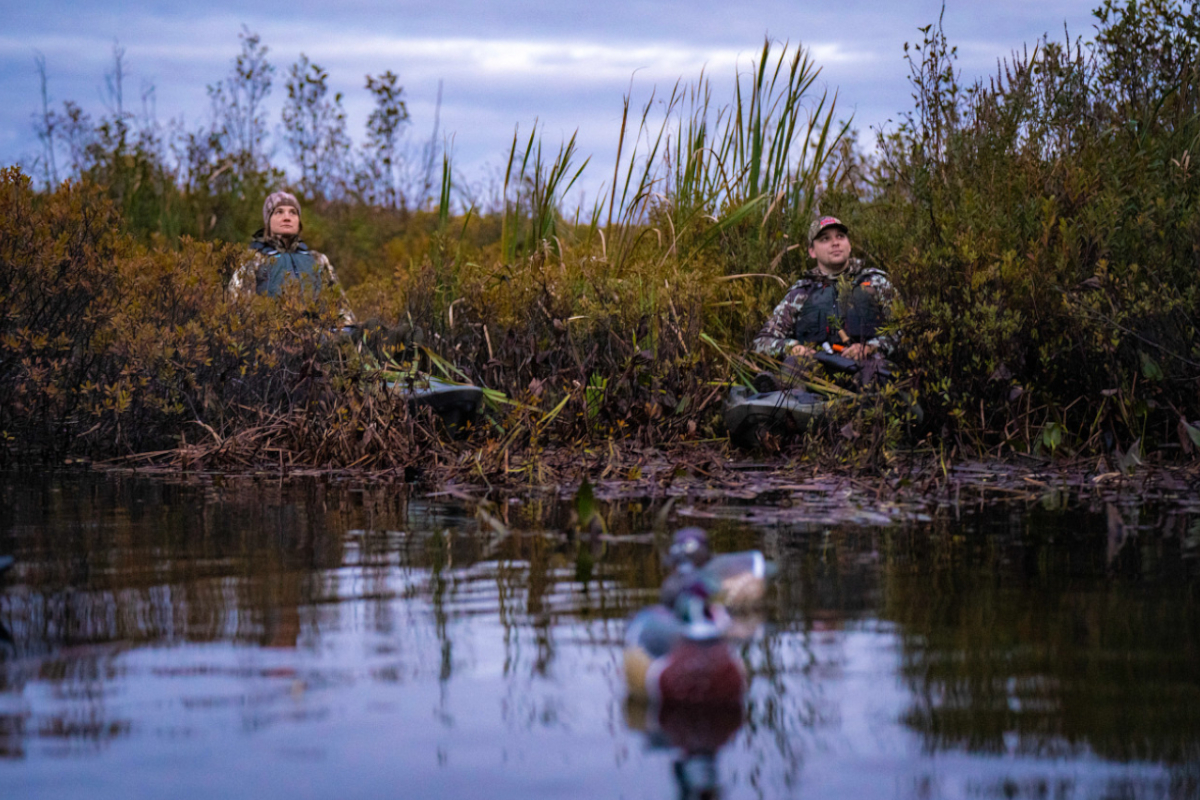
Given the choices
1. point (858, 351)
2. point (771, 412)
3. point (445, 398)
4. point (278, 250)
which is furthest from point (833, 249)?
point (278, 250)

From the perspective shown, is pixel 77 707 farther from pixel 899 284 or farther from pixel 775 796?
pixel 899 284

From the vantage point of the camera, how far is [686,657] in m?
3.06

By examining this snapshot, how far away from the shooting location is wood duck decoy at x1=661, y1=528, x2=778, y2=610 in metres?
3.16

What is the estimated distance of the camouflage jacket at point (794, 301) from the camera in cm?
975

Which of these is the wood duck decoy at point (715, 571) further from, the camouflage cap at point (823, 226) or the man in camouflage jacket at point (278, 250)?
the man in camouflage jacket at point (278, 250)

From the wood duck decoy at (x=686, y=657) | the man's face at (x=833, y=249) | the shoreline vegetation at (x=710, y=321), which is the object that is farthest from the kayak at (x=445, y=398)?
the wood duck decoy at (x=686, y=657)

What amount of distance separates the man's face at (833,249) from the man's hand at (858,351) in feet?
3.16

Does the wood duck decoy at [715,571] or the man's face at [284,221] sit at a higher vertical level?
the man's face at [284,221]

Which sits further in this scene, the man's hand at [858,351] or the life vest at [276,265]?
the life vest at [276,265]

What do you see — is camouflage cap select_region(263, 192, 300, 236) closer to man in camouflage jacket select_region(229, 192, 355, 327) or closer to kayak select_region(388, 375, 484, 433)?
man in camouflage jacket select_region(229, 192, 355, 327)

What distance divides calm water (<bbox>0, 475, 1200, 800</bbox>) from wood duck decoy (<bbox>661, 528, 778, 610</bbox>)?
20 centimetres

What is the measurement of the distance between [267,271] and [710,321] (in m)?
4.03

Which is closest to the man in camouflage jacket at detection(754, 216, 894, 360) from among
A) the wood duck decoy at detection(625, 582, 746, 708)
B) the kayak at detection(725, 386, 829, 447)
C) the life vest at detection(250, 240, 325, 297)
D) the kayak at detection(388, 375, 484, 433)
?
the kayak at detection(725, 386, 829, 447)

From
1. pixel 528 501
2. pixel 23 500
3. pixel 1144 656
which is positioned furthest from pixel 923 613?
pixel 23 500
